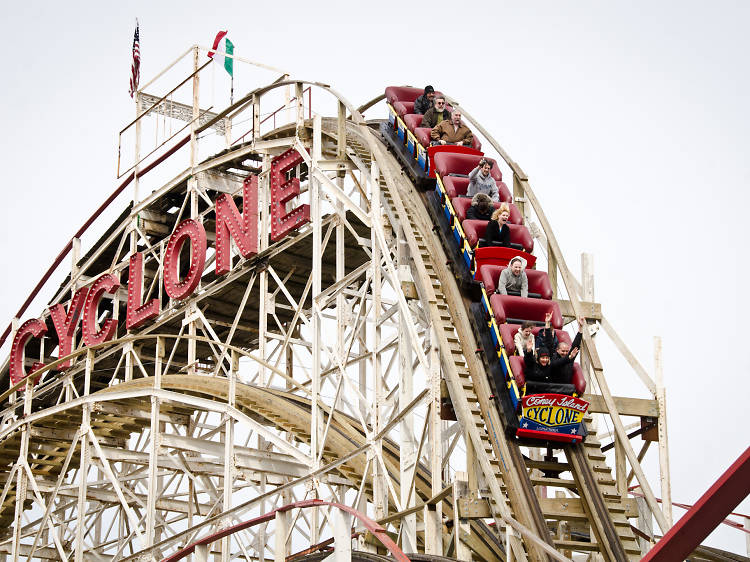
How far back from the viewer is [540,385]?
1000 cm

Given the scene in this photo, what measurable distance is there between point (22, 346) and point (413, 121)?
38.8 feet

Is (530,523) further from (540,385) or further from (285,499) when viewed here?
(285,499)

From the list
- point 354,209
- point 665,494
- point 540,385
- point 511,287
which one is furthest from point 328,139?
point 665,494

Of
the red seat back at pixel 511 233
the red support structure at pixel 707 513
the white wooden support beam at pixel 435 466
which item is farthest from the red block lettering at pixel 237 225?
the red support structure at pixel 707 513

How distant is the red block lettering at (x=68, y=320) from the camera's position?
830 inches

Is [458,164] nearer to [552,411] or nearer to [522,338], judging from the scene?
[522,338]

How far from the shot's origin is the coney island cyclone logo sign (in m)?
9.84

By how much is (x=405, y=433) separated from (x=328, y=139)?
5.58m

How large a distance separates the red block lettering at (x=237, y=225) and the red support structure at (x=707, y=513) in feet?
39.9

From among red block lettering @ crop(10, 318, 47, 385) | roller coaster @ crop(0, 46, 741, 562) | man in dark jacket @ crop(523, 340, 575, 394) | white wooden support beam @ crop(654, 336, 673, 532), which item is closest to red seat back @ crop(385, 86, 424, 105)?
roller coaster @ crop(0, 46, 741, 562)

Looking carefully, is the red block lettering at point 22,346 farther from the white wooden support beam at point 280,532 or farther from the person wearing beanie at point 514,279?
the white wooden support beam at point 280,532

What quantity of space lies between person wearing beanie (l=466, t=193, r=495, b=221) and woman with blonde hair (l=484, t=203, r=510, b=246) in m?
0.29

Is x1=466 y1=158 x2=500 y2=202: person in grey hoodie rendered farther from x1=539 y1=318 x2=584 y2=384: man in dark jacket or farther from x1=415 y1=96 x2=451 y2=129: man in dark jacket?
x1=539 y1=318 x2=584 y2=384: man in dark jacket

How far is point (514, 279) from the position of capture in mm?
11047
